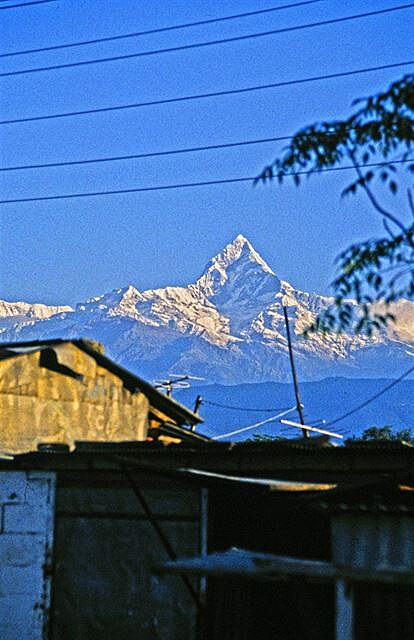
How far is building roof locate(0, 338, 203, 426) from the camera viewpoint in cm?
2888

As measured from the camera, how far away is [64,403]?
2911cm

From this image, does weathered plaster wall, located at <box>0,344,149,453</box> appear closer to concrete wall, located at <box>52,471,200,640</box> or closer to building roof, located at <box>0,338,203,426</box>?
building roof, located at <box>0,338,203,426</box>

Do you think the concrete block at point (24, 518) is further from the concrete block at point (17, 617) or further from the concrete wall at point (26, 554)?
the concrete block at point (17, 617)

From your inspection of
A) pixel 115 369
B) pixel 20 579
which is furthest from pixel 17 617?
pixel 115 369

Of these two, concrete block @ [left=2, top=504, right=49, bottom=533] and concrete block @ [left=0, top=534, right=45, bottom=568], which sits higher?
concrete block @ [left=2, top=504, right=49, bottom=533]

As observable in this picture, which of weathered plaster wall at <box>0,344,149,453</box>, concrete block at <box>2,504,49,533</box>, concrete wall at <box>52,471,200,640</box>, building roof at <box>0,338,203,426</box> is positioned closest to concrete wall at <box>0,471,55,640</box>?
concrete block at <box>2,504,49,533</box>

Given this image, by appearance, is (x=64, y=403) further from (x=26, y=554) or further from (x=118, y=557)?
(x=118, y=557)

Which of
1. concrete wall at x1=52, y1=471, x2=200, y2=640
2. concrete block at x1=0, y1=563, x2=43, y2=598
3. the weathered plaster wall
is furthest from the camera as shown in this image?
the weathered plaster wall

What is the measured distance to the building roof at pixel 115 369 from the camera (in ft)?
94.7

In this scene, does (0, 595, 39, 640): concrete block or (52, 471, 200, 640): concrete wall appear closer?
(52, 471, 200, 640): concrete wall

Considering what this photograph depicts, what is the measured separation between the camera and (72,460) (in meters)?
19.8

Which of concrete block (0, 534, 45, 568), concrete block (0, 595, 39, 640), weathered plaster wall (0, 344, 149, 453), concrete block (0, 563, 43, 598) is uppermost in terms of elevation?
weathered plaster wall (0, 344, 149, 453)

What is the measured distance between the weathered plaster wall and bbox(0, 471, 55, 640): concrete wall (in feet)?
19.3

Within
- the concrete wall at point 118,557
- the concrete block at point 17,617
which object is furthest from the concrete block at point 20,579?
the concrete wall at point 118,557
